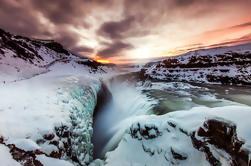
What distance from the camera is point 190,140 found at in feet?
14.8

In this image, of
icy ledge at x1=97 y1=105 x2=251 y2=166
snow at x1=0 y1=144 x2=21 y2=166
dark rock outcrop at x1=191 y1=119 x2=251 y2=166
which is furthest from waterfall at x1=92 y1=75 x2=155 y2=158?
snow at x1=0 y1=144 x2=21 y2=166

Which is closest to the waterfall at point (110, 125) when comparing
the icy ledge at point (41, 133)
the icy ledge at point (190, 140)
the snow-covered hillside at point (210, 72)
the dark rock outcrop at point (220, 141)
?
the icy ledge at point (41, 133)

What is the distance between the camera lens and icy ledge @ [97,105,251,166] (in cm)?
322

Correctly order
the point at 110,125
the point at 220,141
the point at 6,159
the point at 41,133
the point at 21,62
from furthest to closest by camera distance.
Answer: the point at 21,62, the point at 110,125, the point at 41,133, the point at 220,141, the point at 6,159

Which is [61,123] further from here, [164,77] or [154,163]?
[164,77]

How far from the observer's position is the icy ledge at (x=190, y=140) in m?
3.22

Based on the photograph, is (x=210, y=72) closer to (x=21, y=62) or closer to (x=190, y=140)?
(x=190, y=140)

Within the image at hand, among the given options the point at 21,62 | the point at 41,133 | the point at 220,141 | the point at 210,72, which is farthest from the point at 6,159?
the point at 210,72

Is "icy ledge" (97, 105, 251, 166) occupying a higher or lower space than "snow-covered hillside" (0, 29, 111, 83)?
lower

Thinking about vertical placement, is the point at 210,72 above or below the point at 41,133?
below

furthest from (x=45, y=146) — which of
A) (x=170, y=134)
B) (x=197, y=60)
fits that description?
(x=197, y=60)

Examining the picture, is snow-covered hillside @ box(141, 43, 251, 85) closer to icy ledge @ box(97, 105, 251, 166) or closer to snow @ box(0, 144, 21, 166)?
icy ledge @ box(97, 105, 251, 166)

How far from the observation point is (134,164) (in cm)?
501

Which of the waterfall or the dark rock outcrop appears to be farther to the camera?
the waterfall
